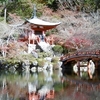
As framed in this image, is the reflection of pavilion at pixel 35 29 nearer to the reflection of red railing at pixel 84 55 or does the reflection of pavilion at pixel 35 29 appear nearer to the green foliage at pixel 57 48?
the green foliage at pixel 57 48

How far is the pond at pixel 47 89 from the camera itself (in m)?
13.8

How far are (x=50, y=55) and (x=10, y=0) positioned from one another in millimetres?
13525

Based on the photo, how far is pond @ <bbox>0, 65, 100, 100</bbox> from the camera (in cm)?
1380

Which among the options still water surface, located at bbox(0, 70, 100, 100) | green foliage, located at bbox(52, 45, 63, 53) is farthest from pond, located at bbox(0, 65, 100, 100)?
green foliage, located at bbox(52, 45, 63, 53)

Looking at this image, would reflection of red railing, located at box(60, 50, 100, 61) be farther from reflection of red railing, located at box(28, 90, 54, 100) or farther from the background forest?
reflection of red railing, located at box(28, 90, 54, 100)

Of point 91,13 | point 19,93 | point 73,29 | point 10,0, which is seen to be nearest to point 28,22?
point 73,29

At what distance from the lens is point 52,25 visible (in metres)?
28.8

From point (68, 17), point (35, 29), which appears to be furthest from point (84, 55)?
point (68, 17)

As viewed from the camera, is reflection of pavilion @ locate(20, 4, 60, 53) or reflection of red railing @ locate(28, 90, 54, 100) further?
reflection of pavilion @ locate(20, 4, 60, 53)

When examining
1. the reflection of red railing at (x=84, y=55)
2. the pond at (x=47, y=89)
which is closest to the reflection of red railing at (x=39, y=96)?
the pond at (x=47, y=89)

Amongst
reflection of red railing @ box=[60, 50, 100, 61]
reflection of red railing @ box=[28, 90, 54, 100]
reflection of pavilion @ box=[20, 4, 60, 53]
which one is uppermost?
reflection of pavilion @ box=[20, 4, 60, 53]

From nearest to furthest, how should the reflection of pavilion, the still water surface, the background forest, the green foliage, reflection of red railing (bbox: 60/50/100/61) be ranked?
1. the still water surface
2. reflection of red railing (bbox: 60/50/100/61)
3. the background forest
4. the green foliage
5. the reflection of pavilion

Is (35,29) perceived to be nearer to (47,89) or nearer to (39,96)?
(47,89)

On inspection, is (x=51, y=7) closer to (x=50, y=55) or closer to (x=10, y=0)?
(x=10, y=0)
